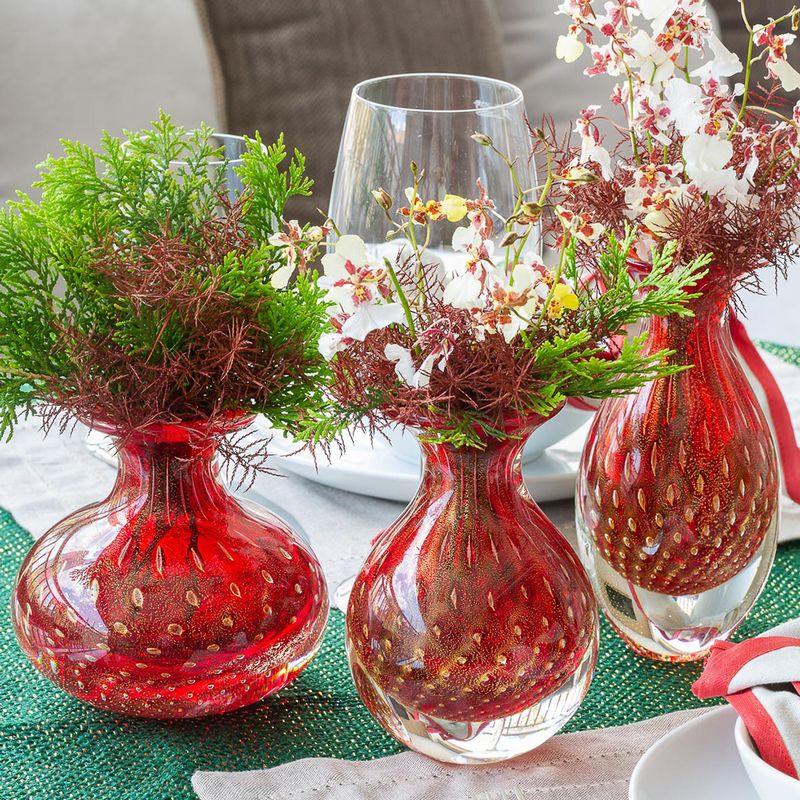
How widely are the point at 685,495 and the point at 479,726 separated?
0.19 m

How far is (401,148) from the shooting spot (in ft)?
2.22

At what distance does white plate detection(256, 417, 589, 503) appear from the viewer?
78cm

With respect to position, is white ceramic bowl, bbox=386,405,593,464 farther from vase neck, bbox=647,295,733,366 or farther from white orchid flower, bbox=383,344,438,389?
white orchid flower, bbox=383,344,438,389

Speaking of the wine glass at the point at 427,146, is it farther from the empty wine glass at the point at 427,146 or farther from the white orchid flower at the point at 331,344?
the white orchid flower at the point at 331,344

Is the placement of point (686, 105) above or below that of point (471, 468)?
above

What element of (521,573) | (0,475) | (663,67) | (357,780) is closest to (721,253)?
(663,67)

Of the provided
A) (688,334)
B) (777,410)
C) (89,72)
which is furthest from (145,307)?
(89,72)

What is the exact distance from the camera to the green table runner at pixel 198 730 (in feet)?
1.75

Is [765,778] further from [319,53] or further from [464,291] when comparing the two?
[319,53]

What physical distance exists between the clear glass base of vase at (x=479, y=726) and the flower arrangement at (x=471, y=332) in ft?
0.45

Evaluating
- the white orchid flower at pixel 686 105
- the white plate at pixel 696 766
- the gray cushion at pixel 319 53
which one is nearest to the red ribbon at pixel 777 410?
the white orchid flower at pixel 686 105

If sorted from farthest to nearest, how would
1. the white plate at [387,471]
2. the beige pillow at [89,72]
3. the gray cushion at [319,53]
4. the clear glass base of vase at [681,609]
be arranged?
the gray cushion at [319,53], the beige pillow at [89,72], the white plate at [387,471], the clear glass base of vase at [681,609]

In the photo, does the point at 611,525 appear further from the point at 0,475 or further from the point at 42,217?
the point at 0,475

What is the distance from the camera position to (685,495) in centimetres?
61
